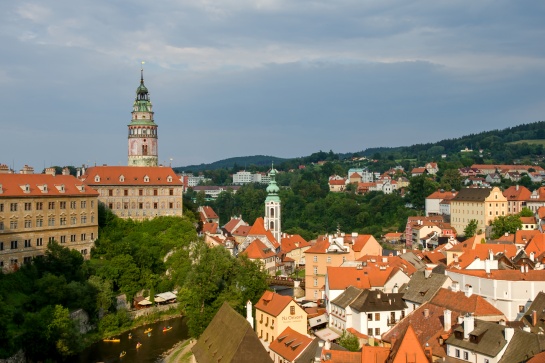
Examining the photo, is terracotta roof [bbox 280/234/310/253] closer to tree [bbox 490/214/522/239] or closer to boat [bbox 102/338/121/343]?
tree [bbox 490/214/522/239]

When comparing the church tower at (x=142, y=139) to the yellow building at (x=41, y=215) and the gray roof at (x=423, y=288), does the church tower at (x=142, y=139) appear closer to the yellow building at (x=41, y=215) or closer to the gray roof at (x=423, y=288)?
the yellow building at (x=41, y=215)

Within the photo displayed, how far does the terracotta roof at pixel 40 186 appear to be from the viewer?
56862 millimetres

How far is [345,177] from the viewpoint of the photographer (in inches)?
7343

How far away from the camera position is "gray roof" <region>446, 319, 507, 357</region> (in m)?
31.6

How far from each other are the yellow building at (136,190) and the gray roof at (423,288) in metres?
35.9

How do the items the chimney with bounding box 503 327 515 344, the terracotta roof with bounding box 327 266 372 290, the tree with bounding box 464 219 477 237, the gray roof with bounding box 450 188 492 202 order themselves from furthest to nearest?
the gray roof with bounding box 450 188 492 202, the tree with bounding box 464 219 477 237, the terracotta roof with bounding box 327 266 372 290, the chimney with bounding box 503 327 515 344

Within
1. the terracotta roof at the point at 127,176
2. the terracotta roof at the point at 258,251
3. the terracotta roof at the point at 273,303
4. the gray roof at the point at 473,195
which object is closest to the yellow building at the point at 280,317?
the terracotta roof at the point at 273,303

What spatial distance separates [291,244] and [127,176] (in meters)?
27.6

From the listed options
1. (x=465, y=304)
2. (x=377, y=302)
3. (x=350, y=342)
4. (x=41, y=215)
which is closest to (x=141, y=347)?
(x=41, y=215)

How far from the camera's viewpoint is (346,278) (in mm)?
48938

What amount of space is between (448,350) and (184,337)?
24.1 meters

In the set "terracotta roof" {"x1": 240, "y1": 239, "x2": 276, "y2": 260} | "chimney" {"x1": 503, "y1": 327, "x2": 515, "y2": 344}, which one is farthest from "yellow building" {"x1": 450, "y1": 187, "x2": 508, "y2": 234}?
"chimney" {"x1": 503, "y1": 327, "x2": 515, "y2": 344}

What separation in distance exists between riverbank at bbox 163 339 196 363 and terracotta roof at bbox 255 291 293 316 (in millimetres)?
6066

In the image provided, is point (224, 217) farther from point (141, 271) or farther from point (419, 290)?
point (419, 290)
